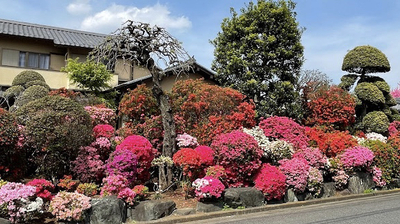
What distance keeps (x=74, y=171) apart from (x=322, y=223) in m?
5.83

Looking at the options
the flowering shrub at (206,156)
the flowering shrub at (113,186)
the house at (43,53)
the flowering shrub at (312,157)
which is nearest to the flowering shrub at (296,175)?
the flowering shrub at (312,157)

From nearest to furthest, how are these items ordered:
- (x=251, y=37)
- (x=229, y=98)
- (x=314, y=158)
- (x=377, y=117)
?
(x=314, y=158) < (x=229, y=98) < (x=251, y=37) < (x=377, y=117)

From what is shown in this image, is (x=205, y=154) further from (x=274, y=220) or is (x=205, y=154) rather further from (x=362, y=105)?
(x=362, y=105)

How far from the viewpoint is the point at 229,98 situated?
10383mm

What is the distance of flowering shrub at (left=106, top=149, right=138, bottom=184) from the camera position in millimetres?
7617

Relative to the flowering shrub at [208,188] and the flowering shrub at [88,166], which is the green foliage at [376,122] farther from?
the flowering shrub at [88,166]

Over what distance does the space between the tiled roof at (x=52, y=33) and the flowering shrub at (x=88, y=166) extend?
9940 mm

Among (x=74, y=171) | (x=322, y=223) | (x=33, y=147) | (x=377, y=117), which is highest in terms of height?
(x=377, y=117)

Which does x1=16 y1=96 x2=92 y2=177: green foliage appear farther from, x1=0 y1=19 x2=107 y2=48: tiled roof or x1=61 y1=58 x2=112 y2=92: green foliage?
x1=0 y1=19 x2=107 y2=48: tiled roof

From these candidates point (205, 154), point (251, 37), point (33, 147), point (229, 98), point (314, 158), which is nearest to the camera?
point (33, 147)

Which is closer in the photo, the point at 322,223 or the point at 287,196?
the point at 322,223

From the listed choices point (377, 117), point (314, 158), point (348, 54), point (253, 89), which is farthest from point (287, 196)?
point (348, 54)

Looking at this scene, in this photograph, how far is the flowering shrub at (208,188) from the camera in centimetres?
736

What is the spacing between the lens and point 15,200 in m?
5.79
